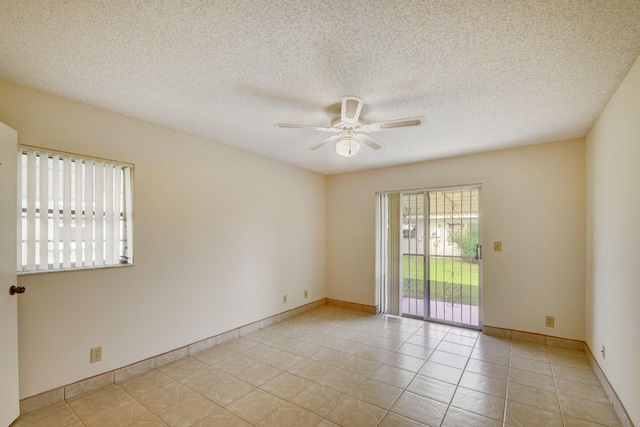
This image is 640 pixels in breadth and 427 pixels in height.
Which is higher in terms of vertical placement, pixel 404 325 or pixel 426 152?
pixel 426 152

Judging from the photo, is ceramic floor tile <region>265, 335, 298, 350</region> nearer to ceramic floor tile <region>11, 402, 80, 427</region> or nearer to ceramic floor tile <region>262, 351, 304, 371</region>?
ceramic floor tile <region>262, 351, 304, 371</region>

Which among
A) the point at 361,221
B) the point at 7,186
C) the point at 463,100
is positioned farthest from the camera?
the point at 361,221

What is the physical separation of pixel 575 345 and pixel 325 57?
4.09m

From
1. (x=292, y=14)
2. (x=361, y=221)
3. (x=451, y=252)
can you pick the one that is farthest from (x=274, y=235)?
(x=292, y=14)

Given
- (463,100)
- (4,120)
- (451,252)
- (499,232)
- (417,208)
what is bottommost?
(451,252)

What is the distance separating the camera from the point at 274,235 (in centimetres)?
438

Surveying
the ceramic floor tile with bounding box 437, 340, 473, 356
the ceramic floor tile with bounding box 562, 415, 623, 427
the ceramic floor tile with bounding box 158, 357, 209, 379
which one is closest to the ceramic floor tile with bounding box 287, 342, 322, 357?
the ceramic floor tile with bounding box 158, 357, 209, 379

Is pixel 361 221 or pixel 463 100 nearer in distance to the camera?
pixel 463 100

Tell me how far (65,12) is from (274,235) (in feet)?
10.7

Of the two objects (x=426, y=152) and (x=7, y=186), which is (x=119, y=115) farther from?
(x=426, y=152)

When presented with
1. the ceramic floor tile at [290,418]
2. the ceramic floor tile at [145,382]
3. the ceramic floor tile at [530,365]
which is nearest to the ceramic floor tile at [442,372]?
the ceramic floor tile at [530,365]

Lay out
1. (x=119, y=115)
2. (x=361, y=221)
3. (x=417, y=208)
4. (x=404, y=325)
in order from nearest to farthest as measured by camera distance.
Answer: (x=119, y=115) < (x=404, y=325) < (x=417, y=208) < (x=361, y=221)

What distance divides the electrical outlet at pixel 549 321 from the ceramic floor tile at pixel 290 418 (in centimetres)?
304

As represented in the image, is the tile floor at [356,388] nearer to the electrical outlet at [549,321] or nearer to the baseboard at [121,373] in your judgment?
the baseboard at [121,373]
